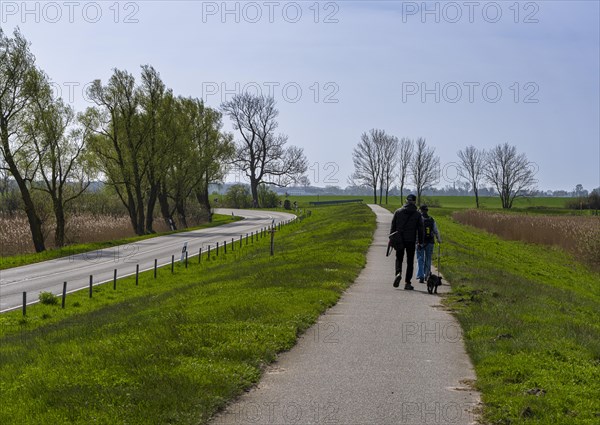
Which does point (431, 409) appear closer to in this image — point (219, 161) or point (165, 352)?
point (165, 352)

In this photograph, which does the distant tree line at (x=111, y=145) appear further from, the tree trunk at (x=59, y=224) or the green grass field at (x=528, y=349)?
the green grass field at (x=528, y=349)

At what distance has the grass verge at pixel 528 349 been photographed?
6516 mm

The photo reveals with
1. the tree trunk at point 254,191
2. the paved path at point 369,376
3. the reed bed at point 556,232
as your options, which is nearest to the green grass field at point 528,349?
the paved path at point 369,376

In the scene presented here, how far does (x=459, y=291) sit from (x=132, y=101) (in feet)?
137

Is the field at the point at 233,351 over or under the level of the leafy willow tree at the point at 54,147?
under

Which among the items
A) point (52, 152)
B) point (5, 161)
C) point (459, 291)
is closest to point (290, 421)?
point (459, 291)

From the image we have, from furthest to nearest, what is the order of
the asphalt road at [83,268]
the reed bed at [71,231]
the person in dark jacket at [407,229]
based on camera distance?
the reed bed at [71,231], the asphalt road at [83,268], the person in dark jacket at [407,229]

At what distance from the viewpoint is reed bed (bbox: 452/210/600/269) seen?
32.0m

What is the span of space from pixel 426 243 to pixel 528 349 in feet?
24.8

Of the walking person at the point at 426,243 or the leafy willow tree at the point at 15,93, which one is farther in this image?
the leafy willow tree at the point at 15,93

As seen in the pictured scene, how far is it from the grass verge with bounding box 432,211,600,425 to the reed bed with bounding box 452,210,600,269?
48.9 feet

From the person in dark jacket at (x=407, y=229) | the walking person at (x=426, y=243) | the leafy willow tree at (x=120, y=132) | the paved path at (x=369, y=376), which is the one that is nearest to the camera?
the paved path at (x=369, y=376)

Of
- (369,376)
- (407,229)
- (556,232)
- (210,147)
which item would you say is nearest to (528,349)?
(369,376)

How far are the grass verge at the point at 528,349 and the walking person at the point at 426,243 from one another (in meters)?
0.94
